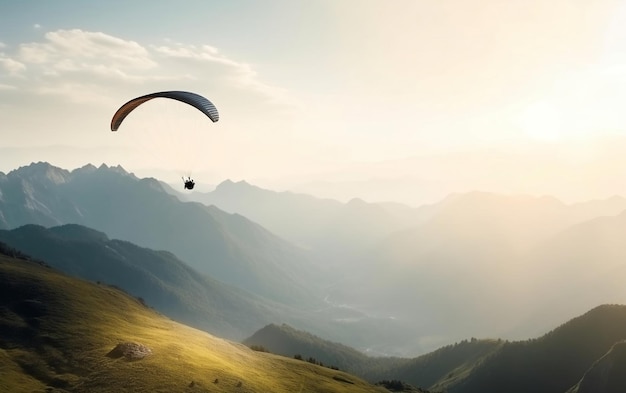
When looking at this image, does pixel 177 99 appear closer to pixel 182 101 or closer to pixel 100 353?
pixel 182 101

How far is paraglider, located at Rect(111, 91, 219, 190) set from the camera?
2391 inches

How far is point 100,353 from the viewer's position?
183ft

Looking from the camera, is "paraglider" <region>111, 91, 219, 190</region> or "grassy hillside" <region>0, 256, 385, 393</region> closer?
"grassy hillside" <region>0, 256, 385, 393</region>

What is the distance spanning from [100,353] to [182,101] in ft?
108

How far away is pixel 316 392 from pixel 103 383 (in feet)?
115

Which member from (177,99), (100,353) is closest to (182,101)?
(177,99)

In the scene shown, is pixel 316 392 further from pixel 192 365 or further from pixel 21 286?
pixel 21 286

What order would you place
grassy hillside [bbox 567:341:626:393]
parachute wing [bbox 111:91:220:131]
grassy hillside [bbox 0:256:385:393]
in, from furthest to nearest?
grassy hillside [bbox 567:341:626:393], parachute wing [bbox 111:91:220:131], grassy hillside [bbox 0:256:385:393]

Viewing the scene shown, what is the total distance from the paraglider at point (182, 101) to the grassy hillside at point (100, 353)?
22.5m

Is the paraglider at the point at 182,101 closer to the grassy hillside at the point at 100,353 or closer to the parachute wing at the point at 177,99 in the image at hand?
the parachute wing at the point at 177,99

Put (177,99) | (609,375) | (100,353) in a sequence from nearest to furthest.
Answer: (100,353) < (177,99) < (609,375)

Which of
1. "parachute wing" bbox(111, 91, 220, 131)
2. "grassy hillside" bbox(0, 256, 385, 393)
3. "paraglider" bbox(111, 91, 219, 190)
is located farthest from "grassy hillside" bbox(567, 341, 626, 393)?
"parachute wing" bbox(111, 91, 220, 131)

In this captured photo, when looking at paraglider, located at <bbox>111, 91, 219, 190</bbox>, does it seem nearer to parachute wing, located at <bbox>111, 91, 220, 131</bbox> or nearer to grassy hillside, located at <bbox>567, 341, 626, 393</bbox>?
parachute wing, located at <bbox>111, 91, 220, 131</bbox>

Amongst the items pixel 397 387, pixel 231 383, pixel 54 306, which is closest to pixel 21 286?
pixel 54 306
